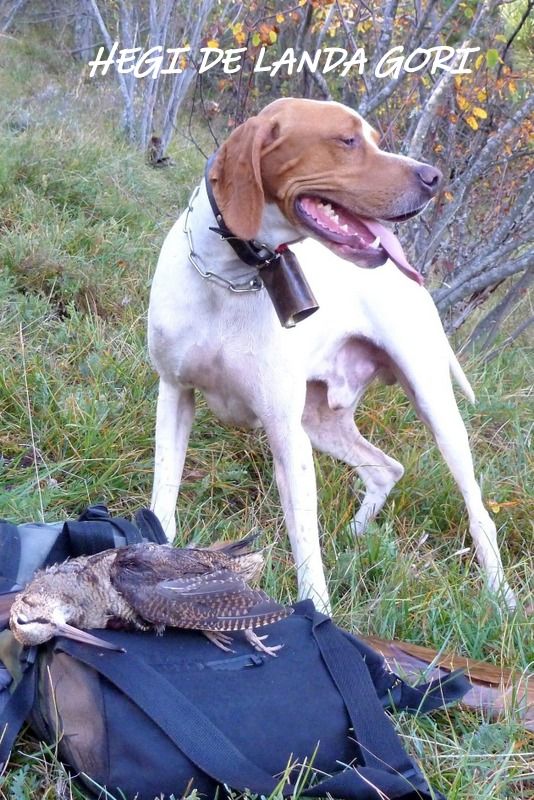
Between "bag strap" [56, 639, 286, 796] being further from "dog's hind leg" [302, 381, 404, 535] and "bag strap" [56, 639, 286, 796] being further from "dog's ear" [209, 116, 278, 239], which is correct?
"dog's hind leg" [302, 381, 404, 535]

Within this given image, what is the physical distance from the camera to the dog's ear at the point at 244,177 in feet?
8.16

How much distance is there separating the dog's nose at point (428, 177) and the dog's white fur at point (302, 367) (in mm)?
395

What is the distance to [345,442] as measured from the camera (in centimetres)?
372

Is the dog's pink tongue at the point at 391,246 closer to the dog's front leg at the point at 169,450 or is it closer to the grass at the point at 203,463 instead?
the dog's front leg at the point at 169,450

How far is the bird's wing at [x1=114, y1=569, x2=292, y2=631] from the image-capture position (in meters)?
1.90

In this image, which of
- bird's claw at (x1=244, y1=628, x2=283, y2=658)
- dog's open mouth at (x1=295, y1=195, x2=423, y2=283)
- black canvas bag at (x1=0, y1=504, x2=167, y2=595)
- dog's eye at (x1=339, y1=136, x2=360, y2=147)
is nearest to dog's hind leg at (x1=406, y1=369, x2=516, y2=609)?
dog's open mouth at (x1=295, y1=195, x2=423, y2=283)

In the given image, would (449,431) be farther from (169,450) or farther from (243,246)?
(243,246)

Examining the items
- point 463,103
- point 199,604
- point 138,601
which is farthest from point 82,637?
point 463,103

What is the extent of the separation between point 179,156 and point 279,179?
5696 millimetres

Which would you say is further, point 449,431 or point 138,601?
point 449,431

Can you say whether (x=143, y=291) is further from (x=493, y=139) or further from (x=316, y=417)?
(x=493, y=139)

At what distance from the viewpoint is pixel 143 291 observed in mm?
4828

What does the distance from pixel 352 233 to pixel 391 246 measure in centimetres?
12

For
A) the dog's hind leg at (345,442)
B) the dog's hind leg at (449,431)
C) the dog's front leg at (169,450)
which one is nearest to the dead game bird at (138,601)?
the dog's front leg at (169,450)
